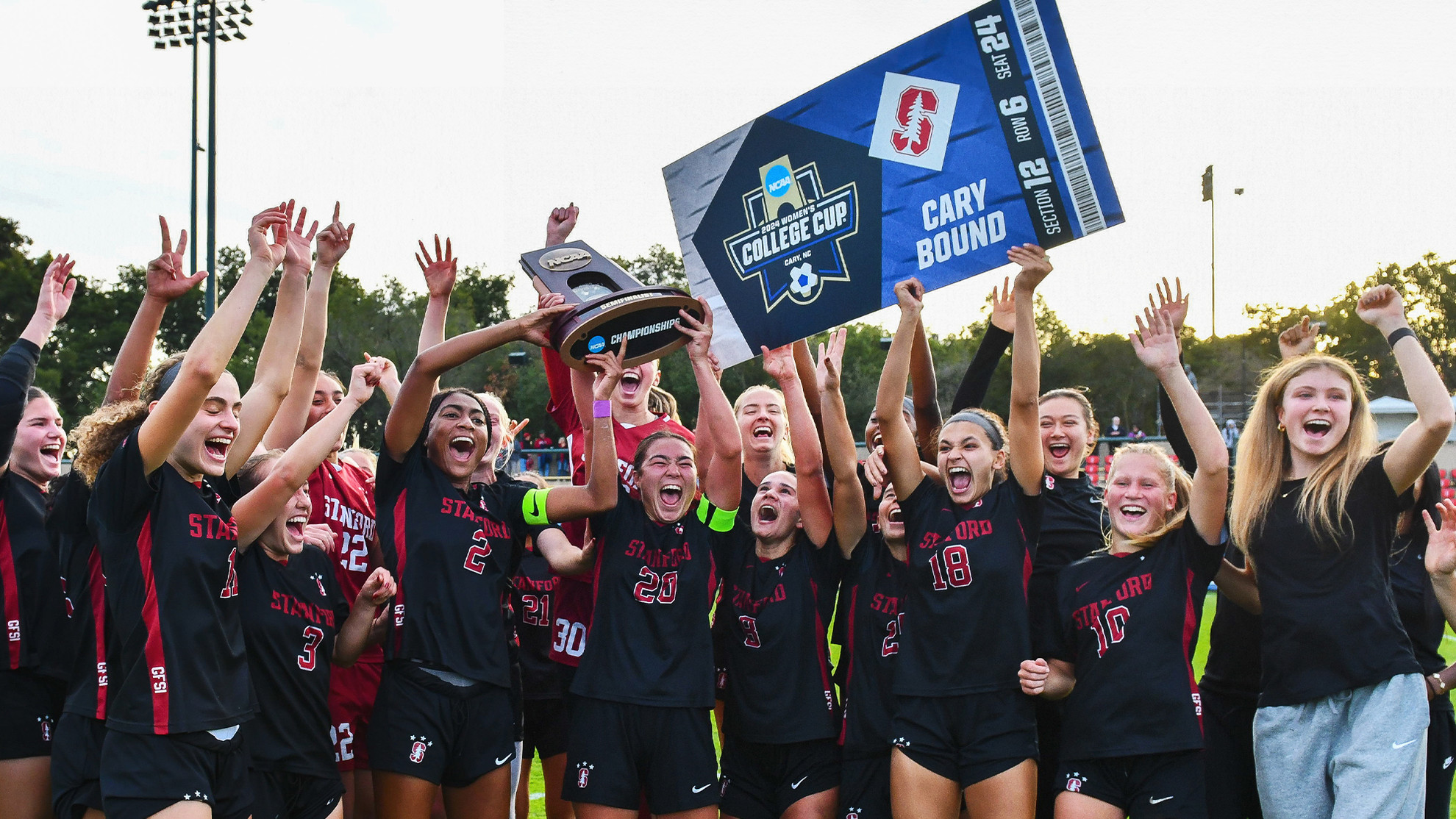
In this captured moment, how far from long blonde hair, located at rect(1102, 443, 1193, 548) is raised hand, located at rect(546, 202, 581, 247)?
2.84m

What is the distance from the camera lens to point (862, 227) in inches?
202

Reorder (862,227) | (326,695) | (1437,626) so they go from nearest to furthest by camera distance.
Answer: (326,695), (1437,626), (862,227)

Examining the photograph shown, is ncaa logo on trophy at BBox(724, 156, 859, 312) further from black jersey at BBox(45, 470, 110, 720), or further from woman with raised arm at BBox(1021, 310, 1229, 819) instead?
black jersey at BBox(45, 470, 110, 720)

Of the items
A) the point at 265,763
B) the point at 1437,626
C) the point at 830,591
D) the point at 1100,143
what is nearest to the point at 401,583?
the point at 265,763

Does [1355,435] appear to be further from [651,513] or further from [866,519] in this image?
[651,513]

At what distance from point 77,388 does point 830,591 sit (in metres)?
50.4

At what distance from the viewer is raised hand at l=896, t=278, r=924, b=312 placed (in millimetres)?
4801

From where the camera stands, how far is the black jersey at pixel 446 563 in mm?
4426

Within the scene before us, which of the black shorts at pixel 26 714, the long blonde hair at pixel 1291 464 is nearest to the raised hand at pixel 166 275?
the black shorts at pixel 26 714

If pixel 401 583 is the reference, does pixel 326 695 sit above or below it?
below

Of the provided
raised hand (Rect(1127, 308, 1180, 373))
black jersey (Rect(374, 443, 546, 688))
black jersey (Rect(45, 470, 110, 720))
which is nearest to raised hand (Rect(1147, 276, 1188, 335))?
raised hand (Rect(1127, 308, 1180, 373))

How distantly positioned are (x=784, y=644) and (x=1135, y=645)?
1.41m

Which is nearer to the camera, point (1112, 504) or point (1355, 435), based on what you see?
point (1355, 435)

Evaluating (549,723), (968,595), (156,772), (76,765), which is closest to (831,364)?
(968,595)
